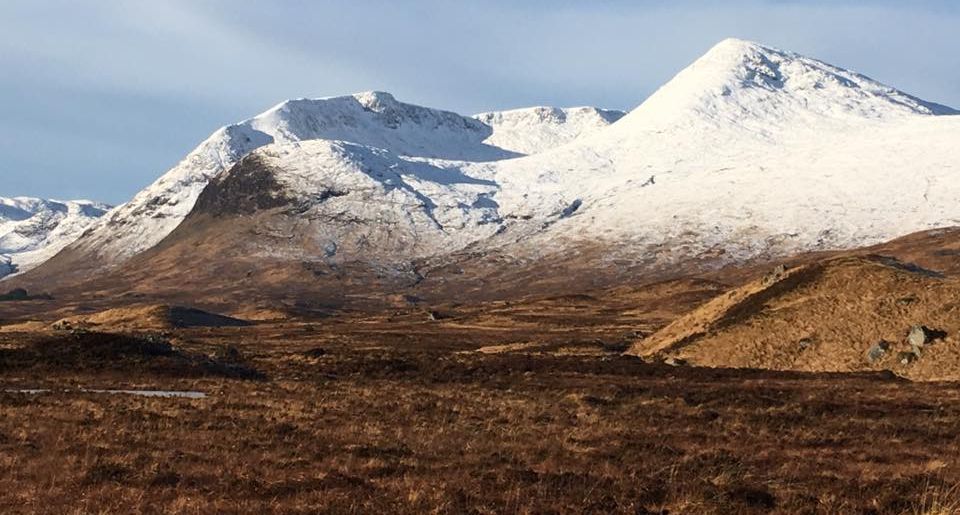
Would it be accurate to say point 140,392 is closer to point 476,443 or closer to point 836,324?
point 476,443

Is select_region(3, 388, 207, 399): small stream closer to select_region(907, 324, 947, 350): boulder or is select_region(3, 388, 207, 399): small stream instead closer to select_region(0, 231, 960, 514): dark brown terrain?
select_region(0, 231, 960, 514): dark brown terrain

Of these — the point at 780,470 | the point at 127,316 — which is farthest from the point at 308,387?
the point at 127,316

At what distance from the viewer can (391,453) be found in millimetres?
26672

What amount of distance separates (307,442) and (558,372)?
35.9 metres

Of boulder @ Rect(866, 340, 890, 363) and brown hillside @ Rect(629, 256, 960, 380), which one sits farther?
boulder @ Rect(866, 340, 890, 363)

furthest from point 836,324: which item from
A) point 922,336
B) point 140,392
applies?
point 140,392

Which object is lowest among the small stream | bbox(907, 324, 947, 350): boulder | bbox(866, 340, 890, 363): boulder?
bbox(866, 340, 890, 363): boulder

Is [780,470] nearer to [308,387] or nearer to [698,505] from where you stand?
[698,505]

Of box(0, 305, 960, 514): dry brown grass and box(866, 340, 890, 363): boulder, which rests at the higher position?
box(0, 305, 960, 514): dry brown grass

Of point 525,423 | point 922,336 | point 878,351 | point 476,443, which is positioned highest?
point 476,443

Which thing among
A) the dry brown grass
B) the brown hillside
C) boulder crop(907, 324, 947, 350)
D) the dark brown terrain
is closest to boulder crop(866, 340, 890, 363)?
the brown hillside

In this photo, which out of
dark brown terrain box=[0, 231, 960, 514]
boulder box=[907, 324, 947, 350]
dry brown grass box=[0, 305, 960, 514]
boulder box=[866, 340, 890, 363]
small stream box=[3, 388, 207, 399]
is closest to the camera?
dry brown grass box=[0, 305, 960, 514]

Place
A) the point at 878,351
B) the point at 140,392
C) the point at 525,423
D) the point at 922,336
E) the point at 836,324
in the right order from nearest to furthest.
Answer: the point at 525,423
the point at 140,392
the point at 922,336
the point at 878,351
the point at 836,324

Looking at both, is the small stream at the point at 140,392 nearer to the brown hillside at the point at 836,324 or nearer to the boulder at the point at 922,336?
the brown hillside at the point at 836,324
